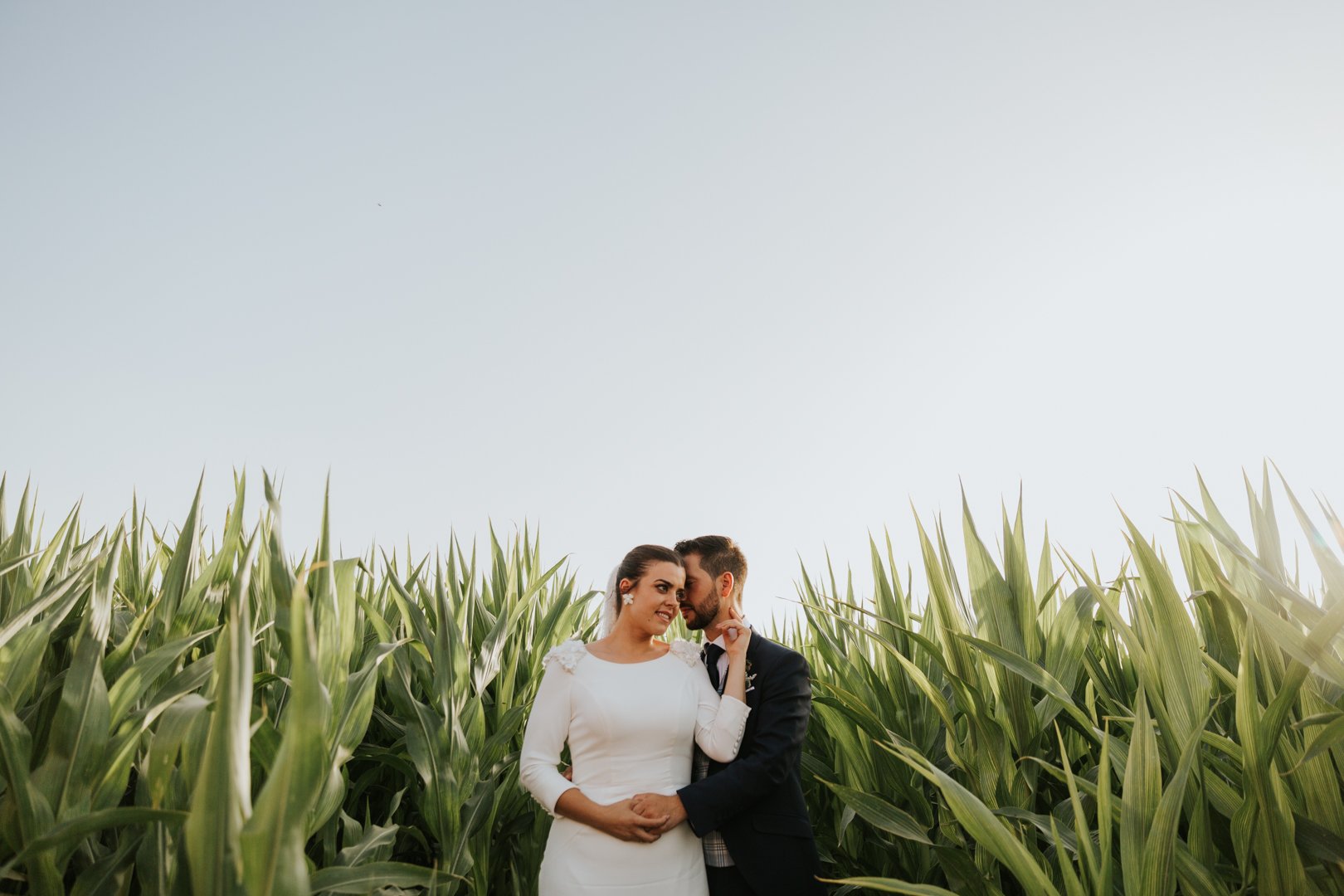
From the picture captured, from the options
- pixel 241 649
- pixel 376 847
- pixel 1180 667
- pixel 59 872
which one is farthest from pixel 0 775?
pixel 1180 667

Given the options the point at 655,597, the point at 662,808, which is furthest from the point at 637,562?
the point at 662,808

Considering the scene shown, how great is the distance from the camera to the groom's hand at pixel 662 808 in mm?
1980

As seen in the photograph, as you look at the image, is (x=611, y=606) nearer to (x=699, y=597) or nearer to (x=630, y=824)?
(x=699, y=597)

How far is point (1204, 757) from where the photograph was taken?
150cm

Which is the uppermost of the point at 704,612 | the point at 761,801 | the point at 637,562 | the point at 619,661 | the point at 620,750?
the point at 637,562

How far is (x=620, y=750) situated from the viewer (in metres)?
2.10

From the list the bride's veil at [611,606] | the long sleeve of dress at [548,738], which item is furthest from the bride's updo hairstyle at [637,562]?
the long sleeve of dress at [548,738]

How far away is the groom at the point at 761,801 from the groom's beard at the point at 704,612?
0.59 ft

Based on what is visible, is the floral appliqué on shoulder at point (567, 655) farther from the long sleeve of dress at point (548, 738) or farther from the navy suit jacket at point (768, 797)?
the navy suit jacket at point (768, 797)

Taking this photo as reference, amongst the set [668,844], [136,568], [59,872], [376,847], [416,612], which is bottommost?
[668,844]

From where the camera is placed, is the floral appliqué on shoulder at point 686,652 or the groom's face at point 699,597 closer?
the floral appliqué on shoulder at point 686,652

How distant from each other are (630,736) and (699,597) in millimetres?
503

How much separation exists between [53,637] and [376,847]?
75 cm

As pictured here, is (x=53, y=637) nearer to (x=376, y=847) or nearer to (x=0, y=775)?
(x=0, y=775)
